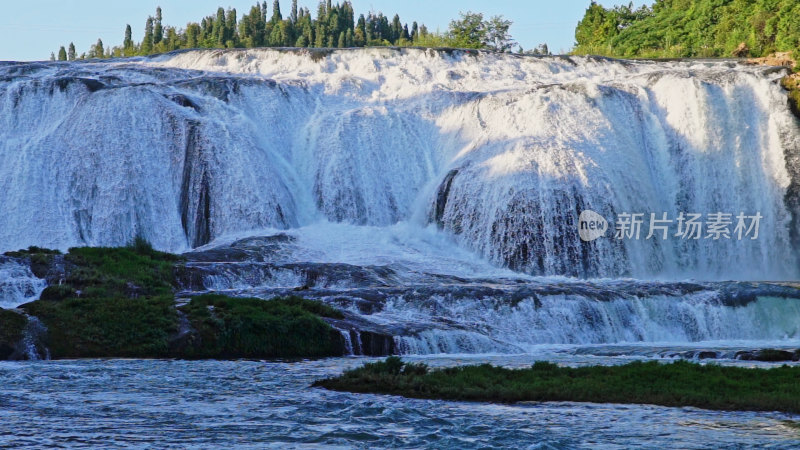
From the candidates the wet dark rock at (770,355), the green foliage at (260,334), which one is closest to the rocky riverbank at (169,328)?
the green foliage at (260,334)

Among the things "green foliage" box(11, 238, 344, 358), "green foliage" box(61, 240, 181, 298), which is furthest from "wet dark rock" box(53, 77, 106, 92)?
"green foliage" box(11, 238, 344, 358)

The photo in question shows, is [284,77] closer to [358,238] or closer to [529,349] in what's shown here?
[358,238]

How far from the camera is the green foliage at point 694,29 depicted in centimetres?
5272

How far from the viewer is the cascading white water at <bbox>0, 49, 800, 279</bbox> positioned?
40.2 metres

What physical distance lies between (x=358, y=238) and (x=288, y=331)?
16.0 m

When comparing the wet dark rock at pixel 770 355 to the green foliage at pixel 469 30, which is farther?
the green foliage at pixel 469 30

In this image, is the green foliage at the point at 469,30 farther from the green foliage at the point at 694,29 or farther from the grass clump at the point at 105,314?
the grass clump at the point at 105,314

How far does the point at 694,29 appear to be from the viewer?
207ft

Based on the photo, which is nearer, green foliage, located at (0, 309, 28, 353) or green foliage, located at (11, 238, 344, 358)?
green foliage, located at (0, 309, 28, 353)

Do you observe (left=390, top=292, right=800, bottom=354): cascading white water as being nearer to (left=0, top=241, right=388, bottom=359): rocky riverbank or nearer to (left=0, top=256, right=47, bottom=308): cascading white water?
(left=0, top=241, right=388, bottom=359): rocky riverbank

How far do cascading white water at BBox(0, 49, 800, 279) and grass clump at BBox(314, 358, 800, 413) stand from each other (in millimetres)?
19372

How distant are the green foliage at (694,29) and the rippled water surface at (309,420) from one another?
36916mm

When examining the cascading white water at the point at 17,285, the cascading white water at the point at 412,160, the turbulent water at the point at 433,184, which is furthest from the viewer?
the cascading white water at the point at 412,160

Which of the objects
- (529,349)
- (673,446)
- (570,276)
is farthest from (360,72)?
(673,446)
